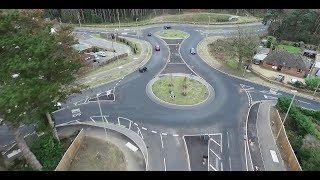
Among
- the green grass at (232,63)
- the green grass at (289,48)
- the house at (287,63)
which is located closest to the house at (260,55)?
the house at (287,63)

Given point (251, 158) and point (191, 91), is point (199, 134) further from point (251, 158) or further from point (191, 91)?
point (191, 91)

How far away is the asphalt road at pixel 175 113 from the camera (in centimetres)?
3641

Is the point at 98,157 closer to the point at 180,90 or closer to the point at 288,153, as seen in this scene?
the point at 180,90

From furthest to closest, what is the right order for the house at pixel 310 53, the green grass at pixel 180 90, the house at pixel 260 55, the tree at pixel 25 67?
1. the house at pixel 310 53
2. the house at pixel 260 55
3. the green grass at pixel 180 90
4. the tree at pixel 25 67

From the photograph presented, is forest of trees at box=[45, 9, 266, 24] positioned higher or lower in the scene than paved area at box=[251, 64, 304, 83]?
higher

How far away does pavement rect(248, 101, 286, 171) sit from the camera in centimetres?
3516

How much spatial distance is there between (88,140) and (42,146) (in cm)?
610

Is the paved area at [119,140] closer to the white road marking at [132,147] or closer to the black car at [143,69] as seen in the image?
the white road marking at [132,147]

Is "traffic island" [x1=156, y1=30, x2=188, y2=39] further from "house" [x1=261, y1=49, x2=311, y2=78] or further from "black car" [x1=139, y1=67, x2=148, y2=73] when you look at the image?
"house" [x1=261, y1=49, x2=311, y2=78]

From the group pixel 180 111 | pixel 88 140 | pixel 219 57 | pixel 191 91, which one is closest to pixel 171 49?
pixel 219 57

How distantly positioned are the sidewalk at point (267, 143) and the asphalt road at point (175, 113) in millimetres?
2366

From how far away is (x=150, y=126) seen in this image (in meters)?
41.3

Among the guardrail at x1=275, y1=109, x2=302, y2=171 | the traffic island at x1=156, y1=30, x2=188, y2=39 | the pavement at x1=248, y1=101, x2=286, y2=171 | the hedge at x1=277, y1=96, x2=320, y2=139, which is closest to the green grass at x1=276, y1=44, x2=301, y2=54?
the traffic island at x1=156, y1=30, x2=188, y2=39
